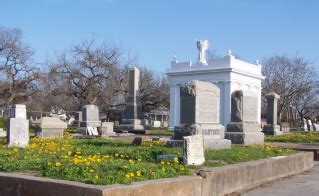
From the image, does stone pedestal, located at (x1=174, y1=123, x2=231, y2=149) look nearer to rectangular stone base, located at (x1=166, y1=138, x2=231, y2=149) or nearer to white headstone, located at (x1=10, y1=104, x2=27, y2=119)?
rectangular stone base, located at (x1=166, y1=138, x2=231, y2=149)

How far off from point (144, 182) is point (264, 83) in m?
60.7

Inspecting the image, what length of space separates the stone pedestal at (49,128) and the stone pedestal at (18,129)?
533cm

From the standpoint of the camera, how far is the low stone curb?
6.17 meters

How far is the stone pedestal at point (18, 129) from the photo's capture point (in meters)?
13.4

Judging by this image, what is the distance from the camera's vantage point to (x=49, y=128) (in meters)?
19.4

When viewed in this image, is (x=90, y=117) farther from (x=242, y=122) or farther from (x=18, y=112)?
(x=18, y=112)

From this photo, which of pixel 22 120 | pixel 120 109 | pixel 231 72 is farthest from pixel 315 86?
pixel 22 120

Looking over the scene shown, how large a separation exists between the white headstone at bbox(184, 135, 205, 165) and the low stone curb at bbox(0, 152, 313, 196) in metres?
0.59

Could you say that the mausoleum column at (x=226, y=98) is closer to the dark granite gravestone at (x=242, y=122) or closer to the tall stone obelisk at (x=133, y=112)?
the tall stone obelisk at (x=133, y=112)

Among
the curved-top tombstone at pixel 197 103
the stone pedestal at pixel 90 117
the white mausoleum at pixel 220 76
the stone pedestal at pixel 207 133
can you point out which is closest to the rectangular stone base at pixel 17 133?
the stone pedestal at pixel 207 133

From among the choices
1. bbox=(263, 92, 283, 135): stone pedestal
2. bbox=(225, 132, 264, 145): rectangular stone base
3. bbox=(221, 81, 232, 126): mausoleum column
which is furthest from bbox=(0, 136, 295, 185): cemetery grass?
bbox=(221, 81, 232, 126): mausoleum column

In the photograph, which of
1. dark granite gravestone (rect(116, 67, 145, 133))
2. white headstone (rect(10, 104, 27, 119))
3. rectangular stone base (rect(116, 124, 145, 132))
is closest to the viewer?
white headstone (rect(10, 104, 27, 119))

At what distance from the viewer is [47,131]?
19.3 m

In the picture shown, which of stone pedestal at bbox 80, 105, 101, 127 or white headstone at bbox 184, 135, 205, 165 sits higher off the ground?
stone pedestal at bbox 80, 105, 101, 127
